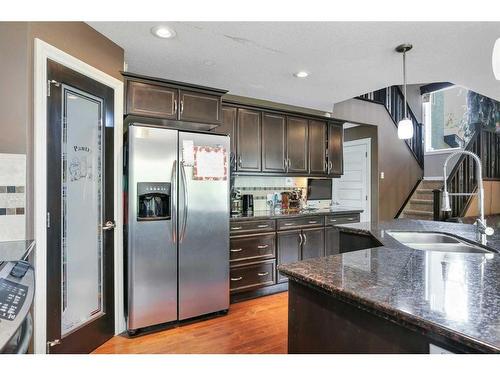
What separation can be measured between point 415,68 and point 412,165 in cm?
335

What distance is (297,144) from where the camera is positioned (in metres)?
4.04

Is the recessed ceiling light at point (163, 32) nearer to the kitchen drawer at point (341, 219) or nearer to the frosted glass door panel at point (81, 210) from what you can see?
the frosted glass door panel at point (81, 210)

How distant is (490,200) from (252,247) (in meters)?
4.21

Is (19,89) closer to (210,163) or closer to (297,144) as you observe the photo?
(210,163)

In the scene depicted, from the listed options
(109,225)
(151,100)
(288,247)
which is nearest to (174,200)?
(109,225)

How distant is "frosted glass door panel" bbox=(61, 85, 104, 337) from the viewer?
2107mm

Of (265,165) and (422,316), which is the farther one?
(265,165)

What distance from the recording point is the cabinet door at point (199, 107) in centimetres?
290

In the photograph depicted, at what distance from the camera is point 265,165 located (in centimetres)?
377

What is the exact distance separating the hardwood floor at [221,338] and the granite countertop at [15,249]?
109 centimetres

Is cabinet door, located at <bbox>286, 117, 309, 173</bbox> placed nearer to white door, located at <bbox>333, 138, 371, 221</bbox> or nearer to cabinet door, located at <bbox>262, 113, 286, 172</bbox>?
cabinet door, located at <bbox>262, 113, 286, 172</bbox>

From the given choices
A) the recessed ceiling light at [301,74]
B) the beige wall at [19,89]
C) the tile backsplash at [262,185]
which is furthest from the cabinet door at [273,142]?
the beige wall at [19,89]
